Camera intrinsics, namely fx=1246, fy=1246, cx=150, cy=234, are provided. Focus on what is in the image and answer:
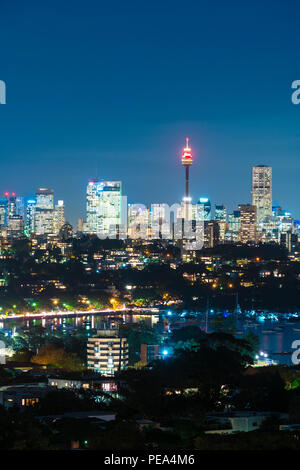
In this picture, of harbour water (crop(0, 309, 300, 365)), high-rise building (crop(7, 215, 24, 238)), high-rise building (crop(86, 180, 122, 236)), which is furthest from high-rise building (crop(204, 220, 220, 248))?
harbour water (crop(0, 309, 300, 365))

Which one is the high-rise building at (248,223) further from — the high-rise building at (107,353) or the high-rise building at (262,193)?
the high-rise building at (107,353)

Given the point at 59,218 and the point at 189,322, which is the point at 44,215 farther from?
the point at 189,322

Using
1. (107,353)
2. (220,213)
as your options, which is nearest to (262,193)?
(220,213)

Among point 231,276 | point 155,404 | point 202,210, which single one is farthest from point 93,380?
point 202,210

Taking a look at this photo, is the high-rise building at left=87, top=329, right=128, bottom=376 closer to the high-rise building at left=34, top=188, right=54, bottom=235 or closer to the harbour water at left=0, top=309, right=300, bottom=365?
the harbour water at left=0, top=309, right=300, bottom=365

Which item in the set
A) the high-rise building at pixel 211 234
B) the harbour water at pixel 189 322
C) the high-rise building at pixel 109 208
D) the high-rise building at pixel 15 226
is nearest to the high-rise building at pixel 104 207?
the high-rise building at pixel 109 208
